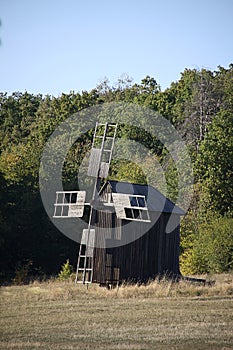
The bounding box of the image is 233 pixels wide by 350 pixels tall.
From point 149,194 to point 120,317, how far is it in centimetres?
1288

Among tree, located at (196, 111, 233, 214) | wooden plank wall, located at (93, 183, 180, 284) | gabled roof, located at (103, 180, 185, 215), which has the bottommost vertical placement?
wooden plank wall, located at (93, 183, 180, 284)

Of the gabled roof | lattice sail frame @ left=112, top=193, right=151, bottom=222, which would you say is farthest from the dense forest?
lattice sail frame @ left=112, top=193, right=151, bottom=222

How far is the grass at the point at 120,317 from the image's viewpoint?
1673cm

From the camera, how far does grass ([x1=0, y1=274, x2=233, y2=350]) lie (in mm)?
16734

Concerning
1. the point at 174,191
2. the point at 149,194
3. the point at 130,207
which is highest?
the point at 174,191

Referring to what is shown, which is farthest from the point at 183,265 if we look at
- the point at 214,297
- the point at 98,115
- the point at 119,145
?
the point at 98,115

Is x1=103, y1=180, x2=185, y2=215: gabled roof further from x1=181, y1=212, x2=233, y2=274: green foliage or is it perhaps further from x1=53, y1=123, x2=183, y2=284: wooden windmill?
x1=181, y1=212, x2=233, y2=274: green foliage

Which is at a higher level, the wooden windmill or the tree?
the tree

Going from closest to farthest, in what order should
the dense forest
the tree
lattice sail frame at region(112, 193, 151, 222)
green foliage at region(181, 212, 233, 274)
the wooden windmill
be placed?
lattice sail frame at region(112, 193, 151, 222) < the wooden windmill < green foliage at region(181, 212, 233, 274) < the dense forest < the tree

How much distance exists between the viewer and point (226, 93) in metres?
60.0

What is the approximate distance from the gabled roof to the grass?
3.76m

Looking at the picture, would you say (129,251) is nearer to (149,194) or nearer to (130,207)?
(130,207)

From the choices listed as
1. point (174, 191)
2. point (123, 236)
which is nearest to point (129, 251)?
point (123, 236)

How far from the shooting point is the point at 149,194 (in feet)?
110
